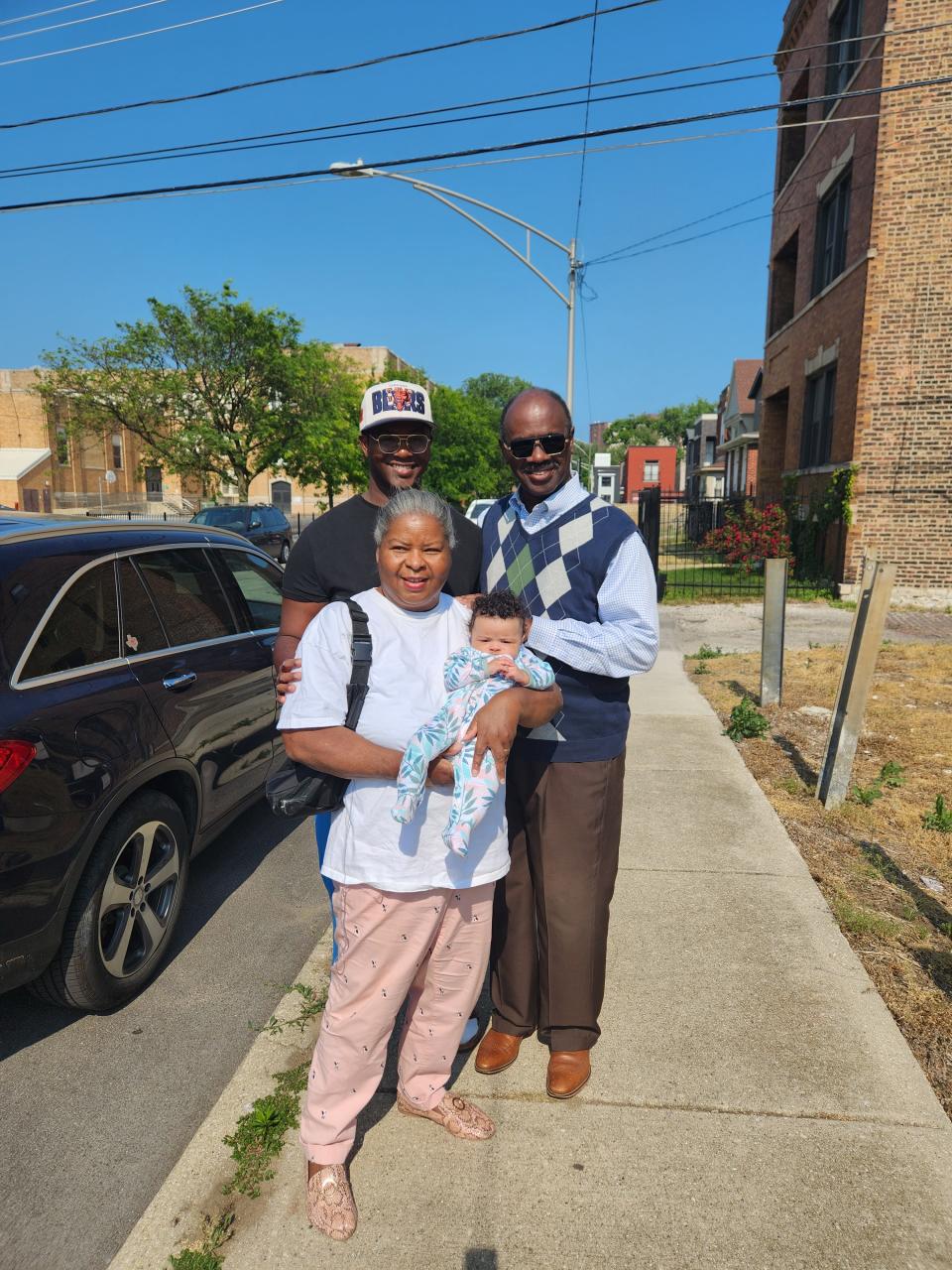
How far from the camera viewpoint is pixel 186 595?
399 cm

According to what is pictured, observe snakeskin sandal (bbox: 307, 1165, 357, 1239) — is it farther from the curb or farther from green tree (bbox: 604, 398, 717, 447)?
green tree (bbox: 604, 398, 717, 447)

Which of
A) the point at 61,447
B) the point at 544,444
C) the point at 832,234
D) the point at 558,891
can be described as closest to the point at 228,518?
the point at 832,234

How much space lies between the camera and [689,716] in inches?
281

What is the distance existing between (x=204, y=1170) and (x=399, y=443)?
2101 mm

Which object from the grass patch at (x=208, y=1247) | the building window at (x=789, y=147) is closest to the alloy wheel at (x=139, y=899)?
the grass patch at (x=208, y=1247)

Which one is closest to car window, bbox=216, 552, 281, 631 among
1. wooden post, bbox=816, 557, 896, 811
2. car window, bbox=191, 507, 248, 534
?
wooden post, bbox=816, 557, 896, 811

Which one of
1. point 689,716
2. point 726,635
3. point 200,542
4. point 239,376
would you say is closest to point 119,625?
point 200,542

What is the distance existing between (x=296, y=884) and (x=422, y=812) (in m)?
2.51

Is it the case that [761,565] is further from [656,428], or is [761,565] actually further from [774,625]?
[656,428]

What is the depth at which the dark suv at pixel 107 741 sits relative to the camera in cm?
263

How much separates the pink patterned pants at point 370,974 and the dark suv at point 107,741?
3.65 feet

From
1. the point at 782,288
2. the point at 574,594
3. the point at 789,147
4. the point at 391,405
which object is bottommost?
the point at 574,594

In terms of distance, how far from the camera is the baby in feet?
6.31

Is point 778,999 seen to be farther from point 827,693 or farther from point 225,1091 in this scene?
point 827,693
